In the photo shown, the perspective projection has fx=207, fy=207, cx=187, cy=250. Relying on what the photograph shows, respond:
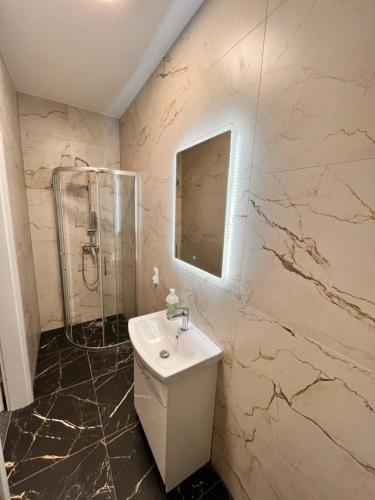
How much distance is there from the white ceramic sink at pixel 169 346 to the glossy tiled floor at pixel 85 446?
0.74 meters

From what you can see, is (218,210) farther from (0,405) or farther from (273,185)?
(0,405)

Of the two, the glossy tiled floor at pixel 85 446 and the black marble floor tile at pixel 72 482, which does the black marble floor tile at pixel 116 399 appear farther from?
the black marble floor tile at pixel 72 482

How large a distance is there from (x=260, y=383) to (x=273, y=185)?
33.4 inches

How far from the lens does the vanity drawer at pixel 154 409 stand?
1.06 meters

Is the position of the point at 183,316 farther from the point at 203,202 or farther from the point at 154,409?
the point at 203,202

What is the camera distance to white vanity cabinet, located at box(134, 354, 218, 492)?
3.40ft

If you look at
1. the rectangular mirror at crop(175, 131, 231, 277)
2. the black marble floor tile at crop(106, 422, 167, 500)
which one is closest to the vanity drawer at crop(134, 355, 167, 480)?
the black marble floor tile at crop(106, 422, 167, 500)

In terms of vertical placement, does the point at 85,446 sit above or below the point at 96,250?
below

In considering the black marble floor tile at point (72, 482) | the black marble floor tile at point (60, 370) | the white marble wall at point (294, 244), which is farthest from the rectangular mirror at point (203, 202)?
the black marble floor tile at point (60, 370)

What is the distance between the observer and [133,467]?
1259 mm

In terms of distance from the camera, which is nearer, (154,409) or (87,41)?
(154,409)

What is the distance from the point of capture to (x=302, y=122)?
69cm

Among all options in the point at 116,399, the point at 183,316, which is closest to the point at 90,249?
the point at 116,399

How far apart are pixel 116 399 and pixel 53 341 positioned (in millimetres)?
1157
